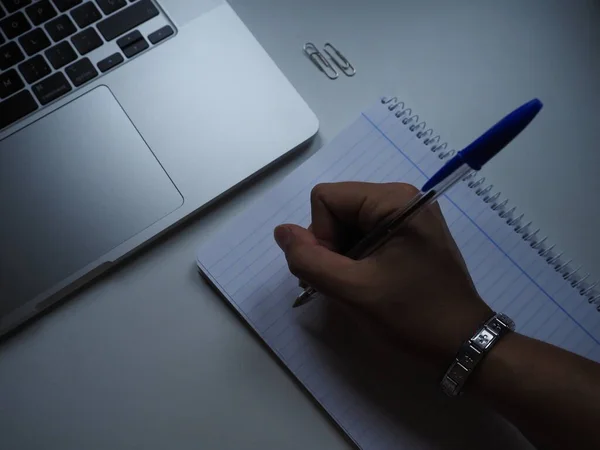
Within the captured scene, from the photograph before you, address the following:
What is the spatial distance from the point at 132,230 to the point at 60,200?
8 cm

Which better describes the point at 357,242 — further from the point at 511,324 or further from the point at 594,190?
the point at 594,190

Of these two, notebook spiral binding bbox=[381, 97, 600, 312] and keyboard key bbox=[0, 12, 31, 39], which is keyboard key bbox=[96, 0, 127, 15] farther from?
notebook spiral binding bbox=[381, 97, 600, 312]

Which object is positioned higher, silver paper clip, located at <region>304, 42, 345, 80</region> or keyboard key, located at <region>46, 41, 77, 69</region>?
keyboard key, located at <region>46, 41, 77, 69</region>

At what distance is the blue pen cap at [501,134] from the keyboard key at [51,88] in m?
0.41

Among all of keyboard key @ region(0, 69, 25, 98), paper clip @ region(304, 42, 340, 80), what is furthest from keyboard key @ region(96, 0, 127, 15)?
paper clip @ region(304, 42, 340, 80)

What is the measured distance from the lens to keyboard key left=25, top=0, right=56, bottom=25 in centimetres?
57

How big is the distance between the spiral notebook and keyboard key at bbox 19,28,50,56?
10.2 inches

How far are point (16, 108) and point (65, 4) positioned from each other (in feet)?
0.39

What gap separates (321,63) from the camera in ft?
2.11

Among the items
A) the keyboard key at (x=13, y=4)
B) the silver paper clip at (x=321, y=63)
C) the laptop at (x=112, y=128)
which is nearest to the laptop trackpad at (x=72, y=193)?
the laptop at (x=112, y=128)

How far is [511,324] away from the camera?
19.5 inches

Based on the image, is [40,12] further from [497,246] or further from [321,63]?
[497,246]

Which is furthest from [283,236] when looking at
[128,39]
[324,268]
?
[128,39]

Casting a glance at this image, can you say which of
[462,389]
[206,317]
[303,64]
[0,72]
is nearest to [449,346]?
[462,389]
